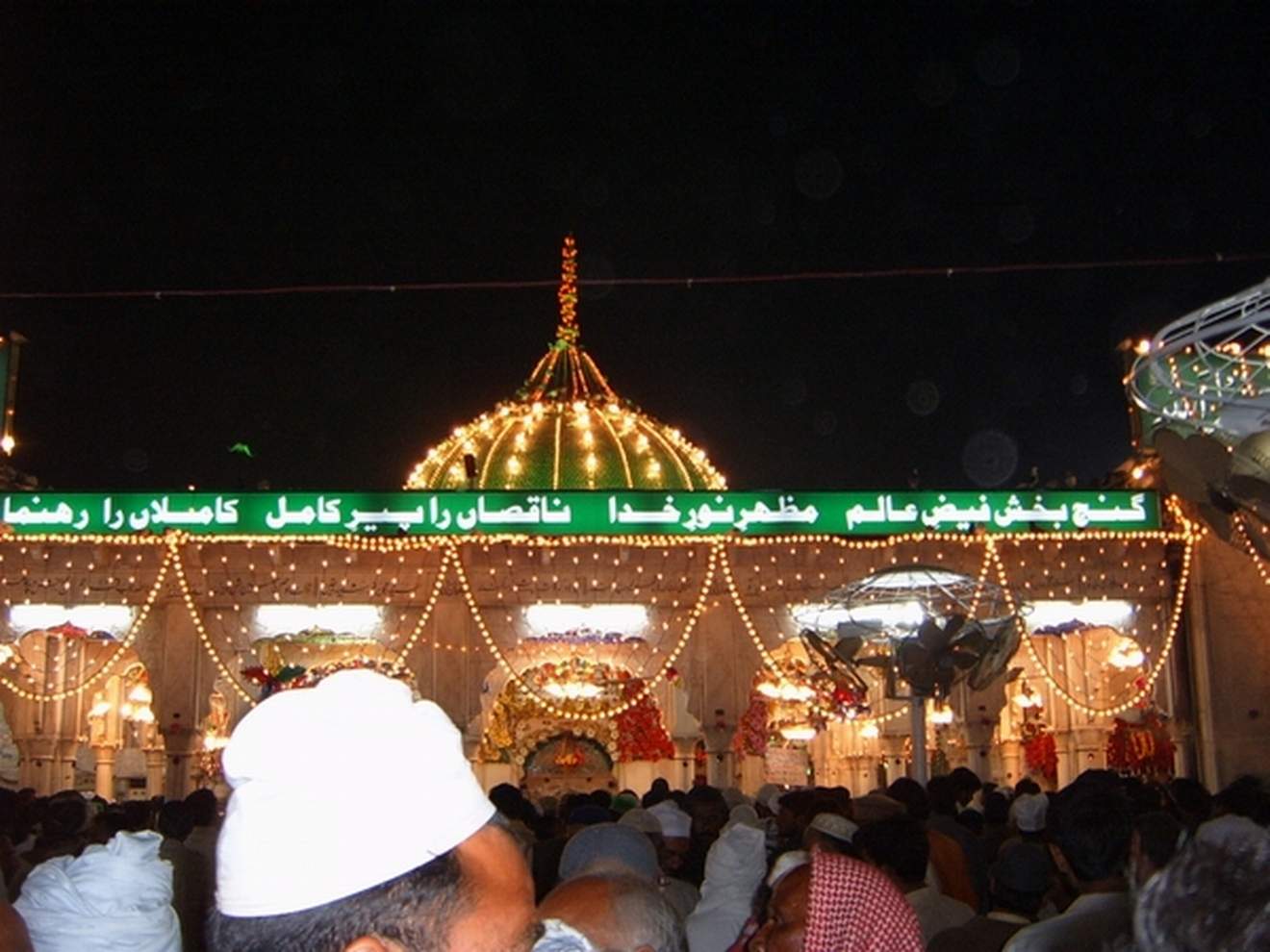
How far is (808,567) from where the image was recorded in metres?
16.5

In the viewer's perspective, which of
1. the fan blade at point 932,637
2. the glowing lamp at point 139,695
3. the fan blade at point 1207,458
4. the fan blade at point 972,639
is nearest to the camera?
the fan blade at point 1207,458

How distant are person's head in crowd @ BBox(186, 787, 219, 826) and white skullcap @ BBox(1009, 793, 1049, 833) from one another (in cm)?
423

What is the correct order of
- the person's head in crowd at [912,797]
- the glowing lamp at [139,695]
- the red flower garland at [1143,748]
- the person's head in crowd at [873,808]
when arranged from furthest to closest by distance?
the glowing lamp at [139,695]
the red flower garland at [1143,748]
the person's head in crowd at [912,797]
the person's head in crowd at [873,808]

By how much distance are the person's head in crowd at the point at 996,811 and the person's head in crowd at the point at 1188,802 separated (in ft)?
3.10

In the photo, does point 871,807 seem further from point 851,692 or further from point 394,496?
point 851,692

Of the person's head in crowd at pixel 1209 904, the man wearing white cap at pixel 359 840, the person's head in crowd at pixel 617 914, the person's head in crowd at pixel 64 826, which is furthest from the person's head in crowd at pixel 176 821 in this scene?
the person's head in crowd at pixel 1209 904

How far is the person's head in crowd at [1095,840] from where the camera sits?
429 cm

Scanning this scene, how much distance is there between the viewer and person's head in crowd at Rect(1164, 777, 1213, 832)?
7.85 metres

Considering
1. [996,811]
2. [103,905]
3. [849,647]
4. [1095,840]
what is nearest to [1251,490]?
[1095,840]

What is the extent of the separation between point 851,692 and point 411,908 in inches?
692

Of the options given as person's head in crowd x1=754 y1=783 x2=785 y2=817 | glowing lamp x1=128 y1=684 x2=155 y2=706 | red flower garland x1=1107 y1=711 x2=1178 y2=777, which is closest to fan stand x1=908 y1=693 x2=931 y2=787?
person's head in crowd x1=754 y1=783 x2=785 y2=817

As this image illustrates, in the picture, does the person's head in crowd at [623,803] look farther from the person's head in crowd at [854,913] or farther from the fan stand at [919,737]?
the person's head in crowd at [854,913]

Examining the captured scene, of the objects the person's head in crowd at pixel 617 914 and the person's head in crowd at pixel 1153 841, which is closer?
the person's head in crowd at pixel 617 914

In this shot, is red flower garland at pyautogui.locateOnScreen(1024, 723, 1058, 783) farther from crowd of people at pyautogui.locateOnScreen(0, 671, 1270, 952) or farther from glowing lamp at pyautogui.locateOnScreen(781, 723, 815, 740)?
crowd of people at pyautogui.locateOnScreen(0, 671, 1270, 952)
